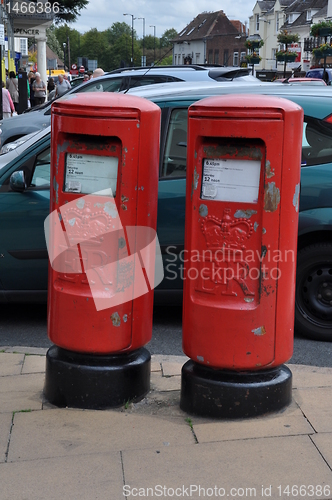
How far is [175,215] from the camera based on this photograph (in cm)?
480

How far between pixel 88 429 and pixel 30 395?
1.95 feet

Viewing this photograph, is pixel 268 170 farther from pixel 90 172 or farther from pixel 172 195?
pixel 172 195

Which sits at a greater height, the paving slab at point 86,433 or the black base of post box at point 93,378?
the black base of post box at point 93,378

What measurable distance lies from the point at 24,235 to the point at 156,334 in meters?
1.31

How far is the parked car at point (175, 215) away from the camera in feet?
15.4

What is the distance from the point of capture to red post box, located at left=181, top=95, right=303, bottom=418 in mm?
2969

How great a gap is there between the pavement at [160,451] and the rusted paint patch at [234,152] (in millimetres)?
1356

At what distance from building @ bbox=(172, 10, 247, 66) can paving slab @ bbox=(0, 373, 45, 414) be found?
100853 mm

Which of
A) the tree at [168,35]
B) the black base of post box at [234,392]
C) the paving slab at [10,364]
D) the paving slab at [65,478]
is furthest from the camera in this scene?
the tree at [168,35]

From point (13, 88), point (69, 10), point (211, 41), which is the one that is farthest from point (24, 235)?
point (211, 41)

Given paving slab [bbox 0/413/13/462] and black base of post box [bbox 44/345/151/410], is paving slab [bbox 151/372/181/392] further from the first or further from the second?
paving slab [bbox 0/413/13/462]

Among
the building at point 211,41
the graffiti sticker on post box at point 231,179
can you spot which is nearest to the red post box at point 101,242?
the graffiti sticker on post box at point 231,179

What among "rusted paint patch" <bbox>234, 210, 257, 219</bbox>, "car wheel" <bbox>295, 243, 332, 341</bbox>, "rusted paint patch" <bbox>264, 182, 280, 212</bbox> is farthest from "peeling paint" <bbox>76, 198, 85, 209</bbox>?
"car wheel" <bbox>295, 243, 332, 341</bbox>

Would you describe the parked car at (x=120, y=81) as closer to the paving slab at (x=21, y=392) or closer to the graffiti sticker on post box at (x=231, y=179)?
the paving slab at (x=21, y=392)
